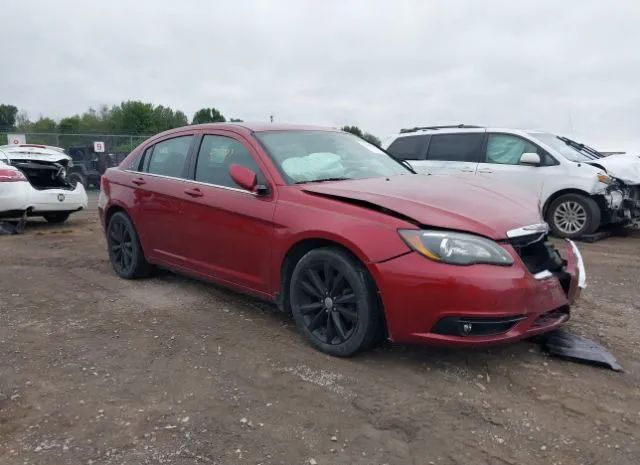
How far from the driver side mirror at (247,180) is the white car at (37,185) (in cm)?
603

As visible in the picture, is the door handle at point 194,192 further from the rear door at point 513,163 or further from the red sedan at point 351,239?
the rear door at point 513,163

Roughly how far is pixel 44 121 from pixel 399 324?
225 ft

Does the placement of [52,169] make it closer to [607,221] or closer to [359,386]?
[359,386]

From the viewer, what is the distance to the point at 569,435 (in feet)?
9.18

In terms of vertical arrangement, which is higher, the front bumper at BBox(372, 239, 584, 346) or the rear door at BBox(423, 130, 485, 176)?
the rear door at BBox(423, 130, 485, 176)

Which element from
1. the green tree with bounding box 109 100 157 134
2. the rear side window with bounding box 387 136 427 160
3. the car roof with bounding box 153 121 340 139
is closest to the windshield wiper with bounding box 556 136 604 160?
the rear side window with bounding box 387 136 427 160

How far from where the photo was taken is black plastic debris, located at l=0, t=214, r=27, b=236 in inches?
354

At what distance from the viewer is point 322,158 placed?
4500 millimetres

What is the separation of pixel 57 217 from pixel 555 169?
853 cm

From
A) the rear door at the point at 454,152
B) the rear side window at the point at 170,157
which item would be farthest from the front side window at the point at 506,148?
the rear side window at the point at 170,157

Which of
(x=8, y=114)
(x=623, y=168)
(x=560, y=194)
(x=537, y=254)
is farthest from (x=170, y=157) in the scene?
(x=8, y=114)

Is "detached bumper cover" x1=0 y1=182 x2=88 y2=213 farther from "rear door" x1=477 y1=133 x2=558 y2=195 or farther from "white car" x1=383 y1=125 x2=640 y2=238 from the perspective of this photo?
→ "rear door" x1=477 y1=133 x2=558 y2=195

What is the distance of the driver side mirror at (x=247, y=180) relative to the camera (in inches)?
162

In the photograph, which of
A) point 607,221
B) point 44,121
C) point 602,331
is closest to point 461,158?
point 607,221
